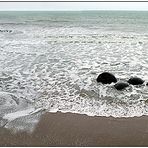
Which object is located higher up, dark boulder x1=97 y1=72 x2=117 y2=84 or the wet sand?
dark boulder x1=97 y1=72 x2=117 y2=84

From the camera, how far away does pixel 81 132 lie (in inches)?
226

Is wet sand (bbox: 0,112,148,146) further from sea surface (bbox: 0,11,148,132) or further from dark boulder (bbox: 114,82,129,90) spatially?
dark boulder (bbox: 114,82,129,90)

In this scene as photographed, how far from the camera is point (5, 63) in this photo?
1192 centimetres

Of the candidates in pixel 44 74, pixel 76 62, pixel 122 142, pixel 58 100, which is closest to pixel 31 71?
pixel 44 74

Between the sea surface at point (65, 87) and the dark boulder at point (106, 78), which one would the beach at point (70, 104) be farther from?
the dark boulder at point (106, 78)

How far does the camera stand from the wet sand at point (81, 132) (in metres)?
5.34

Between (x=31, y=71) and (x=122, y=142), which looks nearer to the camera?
(x=122, y=142)

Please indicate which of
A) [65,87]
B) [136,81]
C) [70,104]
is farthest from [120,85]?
[70,104]

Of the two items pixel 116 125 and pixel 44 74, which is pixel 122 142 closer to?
pixel 116 125

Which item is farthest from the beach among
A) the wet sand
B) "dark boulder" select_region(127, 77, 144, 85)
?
"dark boulder" select_region(127, 77, 144, 85)

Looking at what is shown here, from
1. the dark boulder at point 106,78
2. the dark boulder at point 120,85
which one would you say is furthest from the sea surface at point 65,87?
the dark boulder at point 106,78

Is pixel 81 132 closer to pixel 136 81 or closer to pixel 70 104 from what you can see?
pixel 70 104

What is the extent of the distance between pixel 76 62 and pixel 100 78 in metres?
3.24

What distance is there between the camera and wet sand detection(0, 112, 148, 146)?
5336 mm
